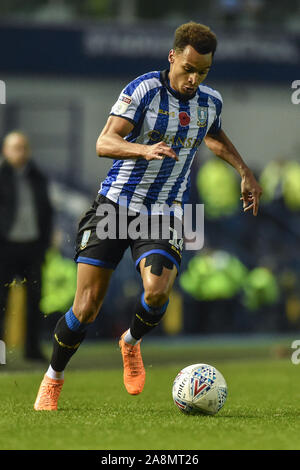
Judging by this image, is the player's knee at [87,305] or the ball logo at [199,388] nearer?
the ball logo at [199,388]

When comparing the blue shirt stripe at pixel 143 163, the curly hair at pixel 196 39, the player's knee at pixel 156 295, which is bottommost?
the player's knee at pixel 156 295

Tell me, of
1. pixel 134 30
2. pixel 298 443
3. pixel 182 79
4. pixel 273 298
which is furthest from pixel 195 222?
pixel 298 443

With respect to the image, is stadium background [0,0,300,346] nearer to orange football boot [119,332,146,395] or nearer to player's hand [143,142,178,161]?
orange football boot [119,332,146,395]

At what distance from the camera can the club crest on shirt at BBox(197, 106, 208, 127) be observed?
6328 mm

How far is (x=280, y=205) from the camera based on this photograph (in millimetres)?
16375

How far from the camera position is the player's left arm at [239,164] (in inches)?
255

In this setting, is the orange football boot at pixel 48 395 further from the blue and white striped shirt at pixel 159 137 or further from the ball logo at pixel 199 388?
the blue and white striped shirt at pixel 159 137

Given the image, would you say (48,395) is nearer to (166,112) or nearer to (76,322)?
(76,322)

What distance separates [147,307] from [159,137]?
1.05m

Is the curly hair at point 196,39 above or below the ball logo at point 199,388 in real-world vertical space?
above

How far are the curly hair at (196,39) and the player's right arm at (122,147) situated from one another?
0.60m
